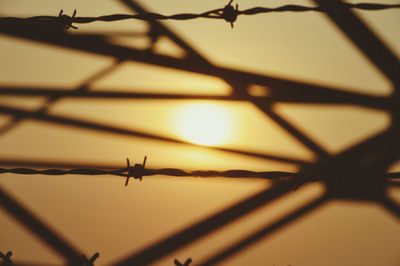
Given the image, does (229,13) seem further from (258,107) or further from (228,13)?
(258,107)

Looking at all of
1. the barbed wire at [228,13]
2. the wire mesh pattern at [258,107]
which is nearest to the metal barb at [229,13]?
the barbed wire at [228,13]

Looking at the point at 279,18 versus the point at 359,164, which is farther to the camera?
the point at 279,18

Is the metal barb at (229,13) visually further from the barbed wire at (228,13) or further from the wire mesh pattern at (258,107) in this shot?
the wire mesh pattern at (258,107)

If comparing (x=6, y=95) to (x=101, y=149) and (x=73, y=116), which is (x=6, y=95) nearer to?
(x=73, y=116)

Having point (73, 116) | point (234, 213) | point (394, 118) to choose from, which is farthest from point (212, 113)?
point (394, 118)

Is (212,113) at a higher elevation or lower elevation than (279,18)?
lower

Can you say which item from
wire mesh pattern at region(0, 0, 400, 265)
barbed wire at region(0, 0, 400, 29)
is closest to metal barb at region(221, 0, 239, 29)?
barbed wire at region(0, 0, 400, 29)

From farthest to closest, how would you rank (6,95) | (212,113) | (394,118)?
(6,95)
(212,113)
(394,118)

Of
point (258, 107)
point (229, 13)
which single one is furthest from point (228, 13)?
point (258, 107)
